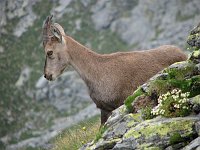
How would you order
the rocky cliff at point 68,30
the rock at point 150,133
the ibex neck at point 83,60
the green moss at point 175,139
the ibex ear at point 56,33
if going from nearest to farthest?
the green moss at point 175,139
the rock at point 150,133
the ibex neck at point 83,60
the ibex ear at point 56,33
the rocky cliff at point 68,30

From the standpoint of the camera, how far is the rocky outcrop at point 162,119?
8.49m

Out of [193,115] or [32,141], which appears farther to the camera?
[32,141]

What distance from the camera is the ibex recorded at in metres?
13.6

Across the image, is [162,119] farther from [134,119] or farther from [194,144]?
[194,144]

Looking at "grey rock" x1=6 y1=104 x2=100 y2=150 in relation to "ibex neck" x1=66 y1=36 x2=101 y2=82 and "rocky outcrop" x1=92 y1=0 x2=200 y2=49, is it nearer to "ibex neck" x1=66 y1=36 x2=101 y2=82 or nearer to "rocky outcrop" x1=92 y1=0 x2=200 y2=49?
"rocky outcrop" x1=92 y1=0 x2=200 y2=49

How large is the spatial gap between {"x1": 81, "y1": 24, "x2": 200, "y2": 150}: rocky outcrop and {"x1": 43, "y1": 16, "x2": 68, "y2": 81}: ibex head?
4.64m

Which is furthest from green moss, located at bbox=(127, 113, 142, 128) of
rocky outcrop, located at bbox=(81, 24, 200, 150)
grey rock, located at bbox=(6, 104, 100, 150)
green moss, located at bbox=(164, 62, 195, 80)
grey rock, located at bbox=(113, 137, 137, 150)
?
grey rock, located at bbox=(6, 104, 100, 150)

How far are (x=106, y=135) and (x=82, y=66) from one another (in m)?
4.82

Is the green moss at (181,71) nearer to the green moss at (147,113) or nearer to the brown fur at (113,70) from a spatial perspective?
the green moss at (147,113)

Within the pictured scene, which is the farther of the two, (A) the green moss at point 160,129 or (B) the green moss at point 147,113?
(B) the green moss at point 147,113

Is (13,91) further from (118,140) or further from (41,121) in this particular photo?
(118,140)

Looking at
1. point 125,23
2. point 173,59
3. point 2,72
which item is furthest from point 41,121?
point 173,59

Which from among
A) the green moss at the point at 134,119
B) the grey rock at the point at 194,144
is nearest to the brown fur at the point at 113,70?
the green moss at the point at 134,119

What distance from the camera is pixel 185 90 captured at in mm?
9438
